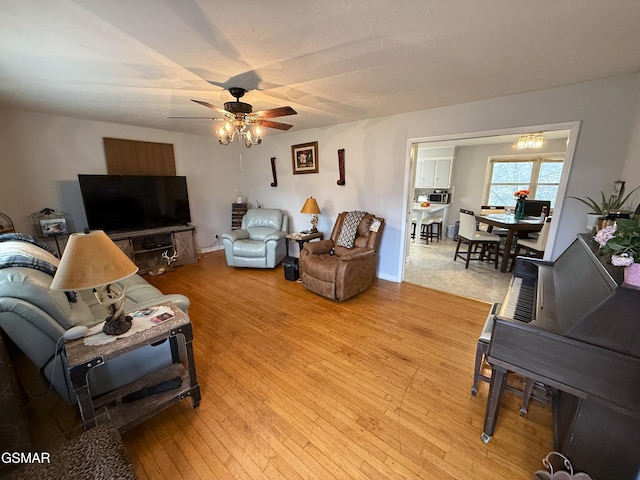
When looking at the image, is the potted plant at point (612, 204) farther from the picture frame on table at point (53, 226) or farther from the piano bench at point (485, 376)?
the picture frame on table at point (53, 226)

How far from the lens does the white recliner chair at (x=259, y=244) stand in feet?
13.3

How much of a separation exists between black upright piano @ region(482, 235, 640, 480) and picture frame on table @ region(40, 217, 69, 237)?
4.85 meters

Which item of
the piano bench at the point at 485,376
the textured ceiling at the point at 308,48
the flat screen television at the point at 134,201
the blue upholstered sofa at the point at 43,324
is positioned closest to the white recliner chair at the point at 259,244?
the flat screen television at the point at 134,201

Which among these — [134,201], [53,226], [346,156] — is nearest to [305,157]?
[346,156]

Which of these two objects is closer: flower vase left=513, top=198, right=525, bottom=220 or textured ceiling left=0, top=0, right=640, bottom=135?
textured ceiling left=0, top=0, right=640, bottom=135

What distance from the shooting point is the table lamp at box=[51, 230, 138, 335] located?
119 cm

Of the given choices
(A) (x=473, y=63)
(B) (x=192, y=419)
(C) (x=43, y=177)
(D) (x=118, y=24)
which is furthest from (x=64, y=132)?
(A) (x=473, y=63)

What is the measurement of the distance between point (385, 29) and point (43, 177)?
4506mm

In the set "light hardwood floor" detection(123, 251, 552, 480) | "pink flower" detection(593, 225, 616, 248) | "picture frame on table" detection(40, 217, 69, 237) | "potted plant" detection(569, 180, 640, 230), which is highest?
"potted plant" detection(569, 180, 640, 230)

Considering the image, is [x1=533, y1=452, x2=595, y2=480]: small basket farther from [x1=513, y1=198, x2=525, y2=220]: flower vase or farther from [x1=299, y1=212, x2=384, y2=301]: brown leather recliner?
[x1=513, y1=198, x2=525, y2=220]: flower vase

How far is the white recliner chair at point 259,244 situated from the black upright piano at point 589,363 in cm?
329

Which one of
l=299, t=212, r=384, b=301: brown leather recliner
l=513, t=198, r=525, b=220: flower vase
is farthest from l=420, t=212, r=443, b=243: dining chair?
l=299, t=212, r=384, b=301: brown leather recliner

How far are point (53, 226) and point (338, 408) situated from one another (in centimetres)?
420

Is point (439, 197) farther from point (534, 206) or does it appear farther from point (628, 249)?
point (628, 249)
